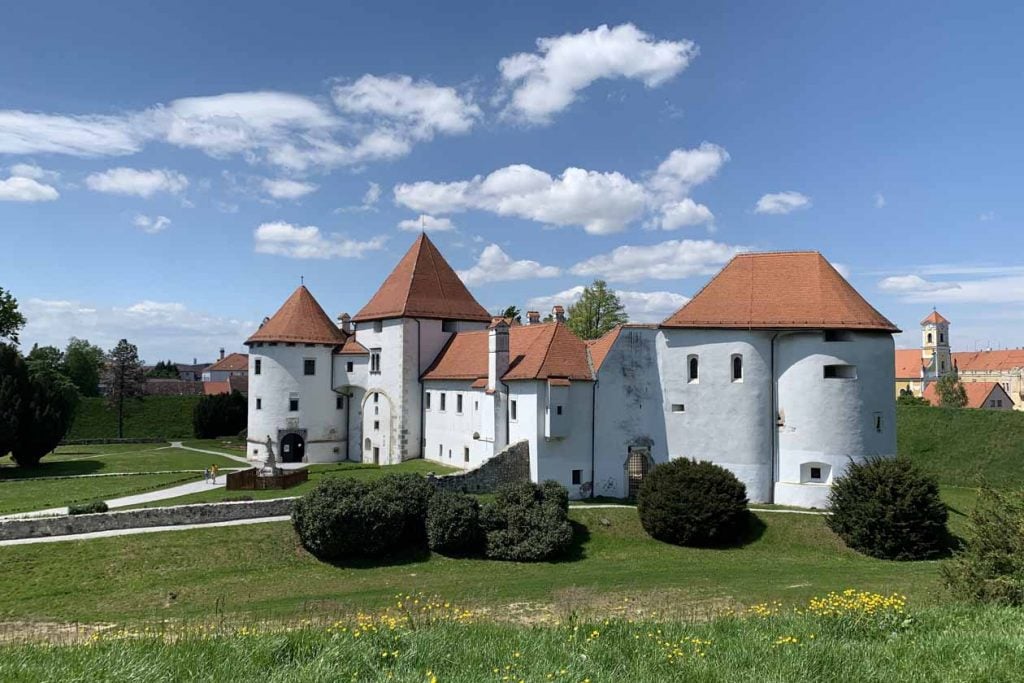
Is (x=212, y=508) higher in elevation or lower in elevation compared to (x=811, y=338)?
lower

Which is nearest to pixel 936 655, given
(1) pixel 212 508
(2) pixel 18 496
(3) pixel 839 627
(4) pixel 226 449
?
(3) pixel 839 627

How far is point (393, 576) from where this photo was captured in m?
23.4

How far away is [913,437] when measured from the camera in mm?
47812

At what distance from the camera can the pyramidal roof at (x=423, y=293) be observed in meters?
41.9

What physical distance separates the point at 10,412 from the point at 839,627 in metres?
46.5

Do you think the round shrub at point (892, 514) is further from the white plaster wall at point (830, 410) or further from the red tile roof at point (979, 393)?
the red tile roof at point (979, 393)

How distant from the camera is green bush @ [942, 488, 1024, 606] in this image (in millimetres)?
13102

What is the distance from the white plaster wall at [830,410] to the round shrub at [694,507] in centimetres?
483

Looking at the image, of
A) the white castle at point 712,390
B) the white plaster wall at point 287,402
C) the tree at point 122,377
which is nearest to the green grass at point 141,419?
the tree at point 122,377

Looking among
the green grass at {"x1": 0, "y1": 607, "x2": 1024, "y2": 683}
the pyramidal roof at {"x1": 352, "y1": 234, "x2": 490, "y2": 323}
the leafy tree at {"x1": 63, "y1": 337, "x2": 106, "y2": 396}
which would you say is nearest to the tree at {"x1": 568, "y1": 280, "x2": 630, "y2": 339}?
the pyramidal roof at {"x1": 352, "y1": 234, "x2": 490, "y2": 323}

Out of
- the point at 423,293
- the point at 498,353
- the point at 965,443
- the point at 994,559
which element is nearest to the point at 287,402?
the point at 423,293

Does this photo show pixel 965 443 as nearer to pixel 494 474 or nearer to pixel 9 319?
pixel 494 474

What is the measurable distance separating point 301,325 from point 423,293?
860cm

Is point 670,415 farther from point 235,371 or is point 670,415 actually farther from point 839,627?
point 235,371
